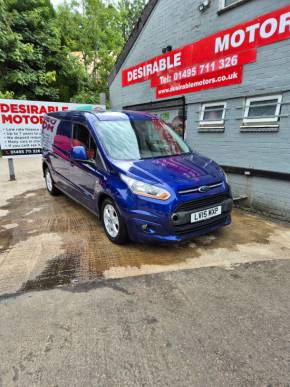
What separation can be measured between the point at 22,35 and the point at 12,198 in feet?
40.8

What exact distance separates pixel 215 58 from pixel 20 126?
242 inches

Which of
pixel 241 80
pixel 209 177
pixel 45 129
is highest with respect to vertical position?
pixel 241 80

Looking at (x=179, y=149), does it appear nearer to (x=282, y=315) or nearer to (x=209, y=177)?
(x=209, y=177)

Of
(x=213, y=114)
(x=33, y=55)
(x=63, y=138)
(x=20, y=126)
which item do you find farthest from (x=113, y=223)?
(x=33, y=55)

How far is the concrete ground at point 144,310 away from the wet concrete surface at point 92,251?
0.02 meters

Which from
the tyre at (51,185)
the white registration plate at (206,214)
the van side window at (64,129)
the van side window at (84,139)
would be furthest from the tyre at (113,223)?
the tyre at (51,185)

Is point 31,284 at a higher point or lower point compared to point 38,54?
lower

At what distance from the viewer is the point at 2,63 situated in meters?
14.3

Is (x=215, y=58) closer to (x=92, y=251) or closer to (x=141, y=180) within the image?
(x=141, y=180)

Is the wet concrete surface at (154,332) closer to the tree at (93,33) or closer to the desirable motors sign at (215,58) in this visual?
the desirable motors sign at (215,58)

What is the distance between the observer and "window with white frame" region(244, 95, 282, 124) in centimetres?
538

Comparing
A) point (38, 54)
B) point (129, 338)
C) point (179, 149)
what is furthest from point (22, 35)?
point (129, 338)

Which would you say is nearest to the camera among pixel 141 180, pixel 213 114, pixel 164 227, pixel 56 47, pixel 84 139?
pixel 164 227

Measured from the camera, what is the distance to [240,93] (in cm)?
601
